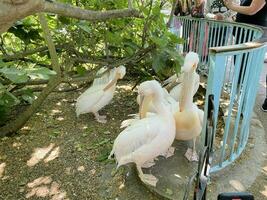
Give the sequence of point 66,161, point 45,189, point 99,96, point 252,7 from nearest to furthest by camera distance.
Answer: point 45,189, point 66,161, point 252,7, point 99,96

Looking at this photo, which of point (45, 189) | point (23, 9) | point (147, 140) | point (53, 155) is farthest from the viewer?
point (53, 155)

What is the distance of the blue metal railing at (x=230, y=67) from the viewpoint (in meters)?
2.21

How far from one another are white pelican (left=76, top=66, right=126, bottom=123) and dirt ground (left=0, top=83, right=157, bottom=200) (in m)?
0.18

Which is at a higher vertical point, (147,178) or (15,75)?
(15,75)

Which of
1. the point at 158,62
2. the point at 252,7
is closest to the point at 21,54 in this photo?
the point at 158,62

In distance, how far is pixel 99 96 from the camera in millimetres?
3828

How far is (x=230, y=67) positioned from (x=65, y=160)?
2181 millimetres

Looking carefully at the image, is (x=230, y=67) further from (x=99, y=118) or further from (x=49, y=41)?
(x=49, y=41)

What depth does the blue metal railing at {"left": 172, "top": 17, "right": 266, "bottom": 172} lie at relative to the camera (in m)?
2.21

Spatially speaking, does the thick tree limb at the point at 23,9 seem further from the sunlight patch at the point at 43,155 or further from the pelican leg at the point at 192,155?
the sunlight patch at the point at 43,155

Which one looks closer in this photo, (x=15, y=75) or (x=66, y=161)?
(x=15, y=75)

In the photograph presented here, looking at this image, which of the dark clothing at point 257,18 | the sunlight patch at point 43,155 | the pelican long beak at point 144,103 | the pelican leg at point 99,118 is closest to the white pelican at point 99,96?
the pelican leg at point 99,118

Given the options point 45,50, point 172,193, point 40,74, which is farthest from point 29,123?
point 40,74

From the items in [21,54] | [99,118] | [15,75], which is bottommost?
[99,118]
